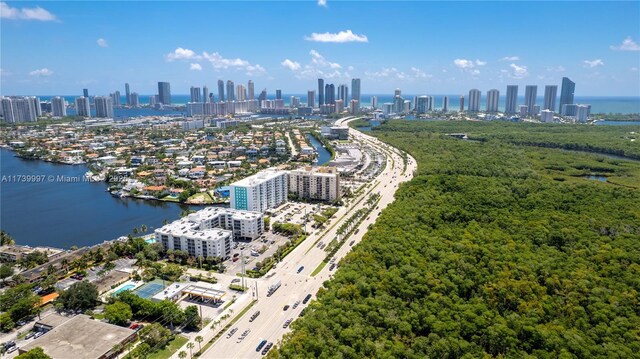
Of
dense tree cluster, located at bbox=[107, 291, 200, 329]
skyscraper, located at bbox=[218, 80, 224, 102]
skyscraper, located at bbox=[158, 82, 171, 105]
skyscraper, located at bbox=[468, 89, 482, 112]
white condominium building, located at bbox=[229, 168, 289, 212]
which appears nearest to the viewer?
dense tree cluster, located at bbox=[107, 291, 200, 329]

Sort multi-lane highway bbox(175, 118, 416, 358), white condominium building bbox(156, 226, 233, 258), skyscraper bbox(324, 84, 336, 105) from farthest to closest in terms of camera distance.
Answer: skyscraper bbox(324, 84, 336, 105), white condominium building bbox(156, 226, 233, 258), multi-lane highway bbox(175, 118, 416, 358)

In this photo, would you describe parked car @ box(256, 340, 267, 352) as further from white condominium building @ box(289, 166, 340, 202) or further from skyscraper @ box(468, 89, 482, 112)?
skyscraper @ box(468, 89, 482, 112)

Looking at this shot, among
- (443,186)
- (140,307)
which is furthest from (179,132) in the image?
(140,307)

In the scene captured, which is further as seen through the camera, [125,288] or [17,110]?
[17,110]

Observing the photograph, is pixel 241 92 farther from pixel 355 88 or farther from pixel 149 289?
pixel 149 289

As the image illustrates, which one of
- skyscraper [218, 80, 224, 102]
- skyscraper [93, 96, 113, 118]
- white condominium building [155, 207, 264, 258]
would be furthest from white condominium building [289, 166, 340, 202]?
skyscraper [218, 80, 224, 102]

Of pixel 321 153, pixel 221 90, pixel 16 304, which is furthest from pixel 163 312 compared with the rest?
pixel 221 90
